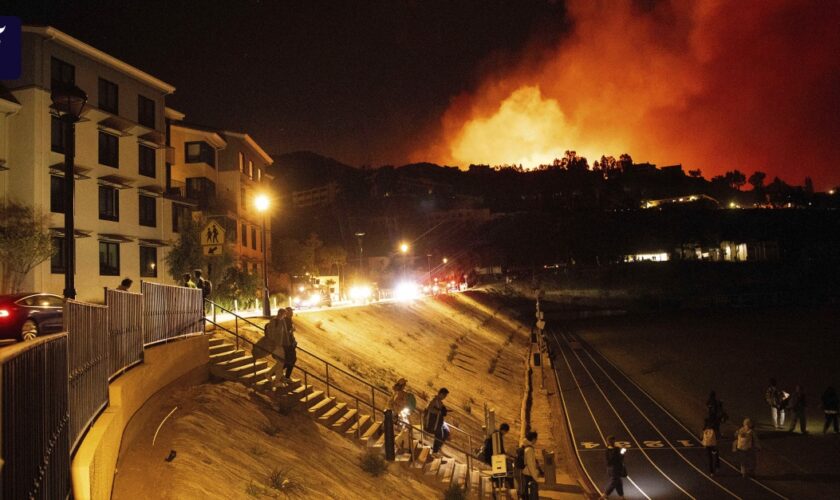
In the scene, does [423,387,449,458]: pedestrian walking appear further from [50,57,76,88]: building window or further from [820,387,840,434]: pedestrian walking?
[50,57,76,88]: building window

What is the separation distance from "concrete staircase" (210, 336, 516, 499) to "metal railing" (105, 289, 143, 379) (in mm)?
4105

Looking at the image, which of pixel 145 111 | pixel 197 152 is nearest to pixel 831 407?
pixel 145 111

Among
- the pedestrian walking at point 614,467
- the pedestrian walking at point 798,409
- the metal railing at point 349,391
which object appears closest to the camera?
the pedestrian walking at point 614,467

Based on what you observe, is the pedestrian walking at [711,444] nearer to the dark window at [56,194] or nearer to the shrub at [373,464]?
the shrub at [373,464]

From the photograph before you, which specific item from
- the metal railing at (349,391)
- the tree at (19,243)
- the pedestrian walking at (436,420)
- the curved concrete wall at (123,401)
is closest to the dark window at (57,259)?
the tree at (19,243)

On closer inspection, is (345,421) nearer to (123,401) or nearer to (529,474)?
(529,474)

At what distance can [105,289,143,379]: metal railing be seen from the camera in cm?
965

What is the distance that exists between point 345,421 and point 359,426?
0.38 m

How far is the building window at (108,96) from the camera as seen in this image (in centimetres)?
3556

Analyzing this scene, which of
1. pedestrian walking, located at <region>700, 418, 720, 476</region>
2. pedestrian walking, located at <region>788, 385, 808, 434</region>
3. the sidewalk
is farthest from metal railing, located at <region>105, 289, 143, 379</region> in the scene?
pedestrian walking, located at <region>788, 385, 808, 434</region>

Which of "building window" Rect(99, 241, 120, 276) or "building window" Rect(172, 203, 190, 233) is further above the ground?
"building window" Rect(172, 203, 190, 233)

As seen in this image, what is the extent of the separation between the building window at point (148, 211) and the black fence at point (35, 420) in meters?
36.1

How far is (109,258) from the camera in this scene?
118 feet

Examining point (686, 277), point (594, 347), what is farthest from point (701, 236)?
point (594, 347)
